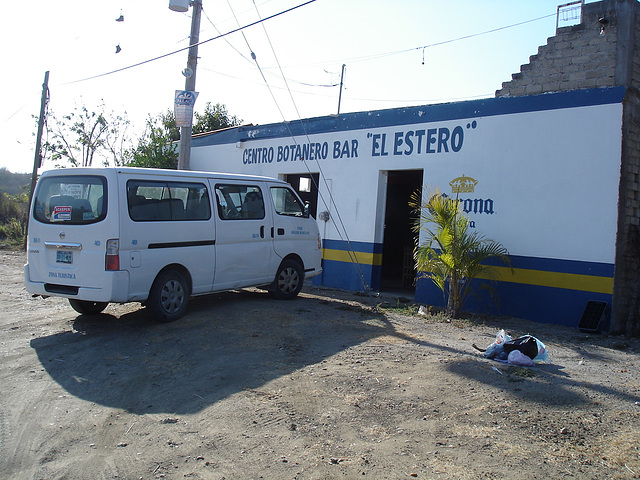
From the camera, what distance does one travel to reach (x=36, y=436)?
426 cm

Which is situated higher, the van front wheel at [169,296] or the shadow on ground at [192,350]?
the van front wheel at [169,296]

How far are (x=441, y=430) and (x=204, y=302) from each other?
5.48 metres

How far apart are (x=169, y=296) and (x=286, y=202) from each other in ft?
9.35

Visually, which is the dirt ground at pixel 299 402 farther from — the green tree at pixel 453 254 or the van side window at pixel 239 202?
the van side window at pixel 239 202

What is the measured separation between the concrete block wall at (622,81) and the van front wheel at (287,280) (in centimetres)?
494

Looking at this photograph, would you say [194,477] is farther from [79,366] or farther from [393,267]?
[393,267]

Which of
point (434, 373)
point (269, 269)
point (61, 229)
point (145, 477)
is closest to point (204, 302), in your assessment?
point (269, 269)

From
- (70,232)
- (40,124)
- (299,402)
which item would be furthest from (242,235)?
(40,124)

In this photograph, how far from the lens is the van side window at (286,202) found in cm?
916

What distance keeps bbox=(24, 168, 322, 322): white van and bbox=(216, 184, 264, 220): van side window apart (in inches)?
0.6

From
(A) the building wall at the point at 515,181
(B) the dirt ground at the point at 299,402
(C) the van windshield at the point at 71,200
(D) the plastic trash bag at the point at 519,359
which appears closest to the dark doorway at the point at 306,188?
(A) the building wall at the point at 515,181

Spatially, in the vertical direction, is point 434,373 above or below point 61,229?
below

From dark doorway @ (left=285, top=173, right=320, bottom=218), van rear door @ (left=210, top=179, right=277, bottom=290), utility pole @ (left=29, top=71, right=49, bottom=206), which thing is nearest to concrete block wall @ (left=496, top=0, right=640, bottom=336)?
van rear door @ (left=210, top=179, right=277, bottom=290)

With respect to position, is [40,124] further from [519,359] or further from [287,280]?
[519,359]
